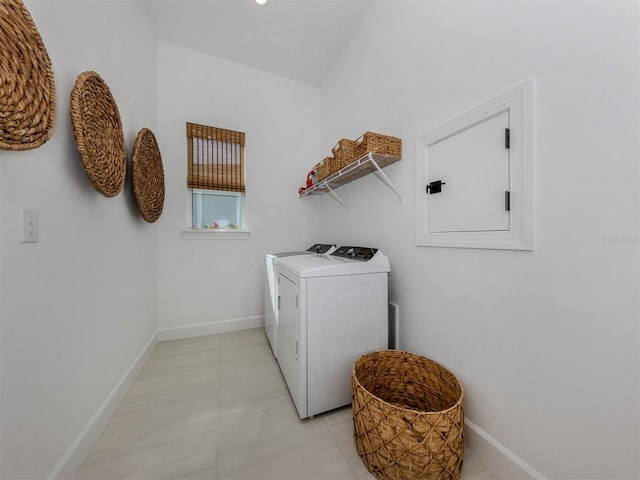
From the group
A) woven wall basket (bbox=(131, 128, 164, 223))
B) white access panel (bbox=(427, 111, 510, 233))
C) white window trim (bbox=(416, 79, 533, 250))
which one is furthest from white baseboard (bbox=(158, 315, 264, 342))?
white window trim (bbox=(416, 79, 533, 250))

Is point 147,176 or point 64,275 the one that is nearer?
point 64,275

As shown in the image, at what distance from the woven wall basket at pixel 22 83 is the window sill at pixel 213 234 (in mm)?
1693

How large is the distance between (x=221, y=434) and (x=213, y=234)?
179 cm

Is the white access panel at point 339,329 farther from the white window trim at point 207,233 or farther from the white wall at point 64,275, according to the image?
the white window trim at point 207,233

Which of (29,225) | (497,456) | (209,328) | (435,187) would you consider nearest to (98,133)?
(29,225)

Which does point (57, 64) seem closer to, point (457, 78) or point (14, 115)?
point (14, 115)

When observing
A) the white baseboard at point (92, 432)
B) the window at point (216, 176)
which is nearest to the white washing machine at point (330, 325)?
the white baseboard at point (92, 432)

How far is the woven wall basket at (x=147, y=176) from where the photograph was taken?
5.33 ft

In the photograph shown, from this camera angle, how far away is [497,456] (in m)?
1.07

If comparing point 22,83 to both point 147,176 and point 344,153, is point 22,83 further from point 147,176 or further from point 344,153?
point 344,153

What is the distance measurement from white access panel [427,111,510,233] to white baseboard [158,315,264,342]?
2210 mm

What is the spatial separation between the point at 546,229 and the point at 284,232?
2347mm

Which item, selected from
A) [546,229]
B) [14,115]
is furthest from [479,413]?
[14,115]

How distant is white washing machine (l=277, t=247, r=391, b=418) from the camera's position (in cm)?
136
